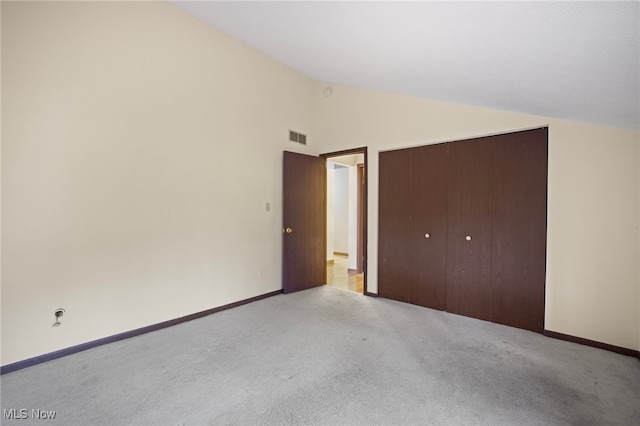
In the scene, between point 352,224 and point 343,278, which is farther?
point 352,224

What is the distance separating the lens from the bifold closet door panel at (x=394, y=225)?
12.8ft

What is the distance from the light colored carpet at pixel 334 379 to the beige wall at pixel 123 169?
0.48 meters

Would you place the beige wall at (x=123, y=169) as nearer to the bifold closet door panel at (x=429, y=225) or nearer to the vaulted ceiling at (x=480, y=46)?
the vaulted ceiling at (x=480, y=46)

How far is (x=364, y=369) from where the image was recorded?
2268 millimetres

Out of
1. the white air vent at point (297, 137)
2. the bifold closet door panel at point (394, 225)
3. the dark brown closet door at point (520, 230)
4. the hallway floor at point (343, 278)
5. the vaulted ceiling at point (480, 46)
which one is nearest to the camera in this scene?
the vaulted ceiling at point (480, 46)

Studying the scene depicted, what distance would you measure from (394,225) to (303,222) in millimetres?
1402

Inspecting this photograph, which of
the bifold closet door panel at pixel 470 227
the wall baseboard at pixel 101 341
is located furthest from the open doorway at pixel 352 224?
the wall baseboard at pixel 101 341

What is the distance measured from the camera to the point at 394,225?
4.00 metres

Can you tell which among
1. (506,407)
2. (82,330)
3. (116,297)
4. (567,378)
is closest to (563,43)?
(506,407)

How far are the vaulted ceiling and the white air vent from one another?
143 cm

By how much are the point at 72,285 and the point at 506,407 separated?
11.5 ft

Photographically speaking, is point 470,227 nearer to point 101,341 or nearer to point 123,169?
point 123,169

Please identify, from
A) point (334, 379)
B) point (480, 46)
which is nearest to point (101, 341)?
point (334, 379)

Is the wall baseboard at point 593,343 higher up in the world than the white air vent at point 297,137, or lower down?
lower down
